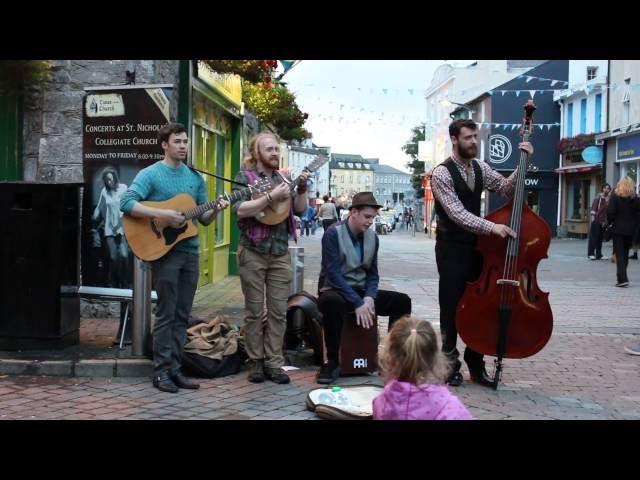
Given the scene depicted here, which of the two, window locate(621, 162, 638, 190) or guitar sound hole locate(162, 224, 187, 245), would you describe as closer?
guitar sound hole locate(162, 224, 187, 245)

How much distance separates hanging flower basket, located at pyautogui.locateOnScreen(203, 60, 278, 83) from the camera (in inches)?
380

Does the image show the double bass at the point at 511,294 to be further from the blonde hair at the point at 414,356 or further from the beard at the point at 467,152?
the blonde hair at the point at 414,356

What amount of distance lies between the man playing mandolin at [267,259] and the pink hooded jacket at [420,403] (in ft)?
8.72

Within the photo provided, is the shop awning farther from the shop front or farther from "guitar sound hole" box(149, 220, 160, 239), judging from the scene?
"guitar sound hole" box(149, 220, 160, 239)

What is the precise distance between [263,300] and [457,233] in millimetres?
1478

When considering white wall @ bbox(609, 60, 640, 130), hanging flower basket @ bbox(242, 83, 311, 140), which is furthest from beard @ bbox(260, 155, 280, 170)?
white wall @ bbox(609, 60, 640, 130)

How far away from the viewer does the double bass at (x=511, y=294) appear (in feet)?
17.4

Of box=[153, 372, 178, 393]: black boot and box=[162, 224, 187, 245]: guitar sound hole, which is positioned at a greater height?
box=[162, 224, 187, 245]: guitar sound hole

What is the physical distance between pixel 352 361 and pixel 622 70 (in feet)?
80.0

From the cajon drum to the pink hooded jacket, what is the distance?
2.60 m

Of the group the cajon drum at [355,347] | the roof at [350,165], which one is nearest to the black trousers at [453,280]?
the cajon drum at [355,347]
